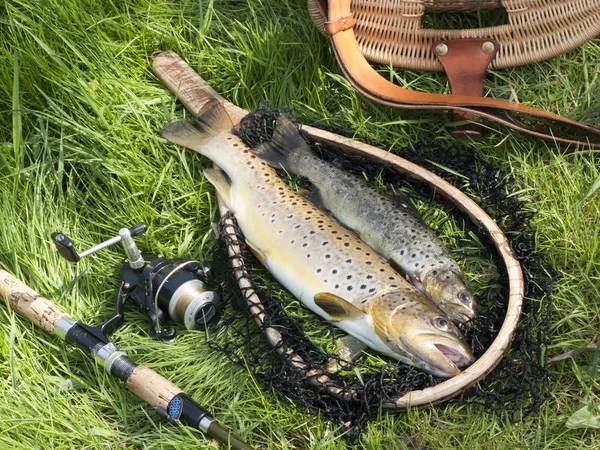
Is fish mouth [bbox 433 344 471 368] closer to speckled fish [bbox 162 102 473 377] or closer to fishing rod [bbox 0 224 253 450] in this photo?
speckled fish [bbox 162 102 473 377]

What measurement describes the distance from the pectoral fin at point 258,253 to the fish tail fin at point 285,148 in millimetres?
354

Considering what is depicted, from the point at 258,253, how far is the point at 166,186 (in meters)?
0.59

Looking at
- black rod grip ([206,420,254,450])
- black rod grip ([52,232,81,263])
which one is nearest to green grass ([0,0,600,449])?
black rod grip ([206,420,254,450])

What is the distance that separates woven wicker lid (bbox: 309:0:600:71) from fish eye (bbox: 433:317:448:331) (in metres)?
1.19

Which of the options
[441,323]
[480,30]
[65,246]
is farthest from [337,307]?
[480,30]

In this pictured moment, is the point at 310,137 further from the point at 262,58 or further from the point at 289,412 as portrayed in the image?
the point at 289,412

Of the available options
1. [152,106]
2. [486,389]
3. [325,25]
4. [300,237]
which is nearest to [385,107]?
[325,25]

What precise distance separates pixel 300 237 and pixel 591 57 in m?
1.44

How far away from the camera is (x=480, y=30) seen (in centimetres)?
313

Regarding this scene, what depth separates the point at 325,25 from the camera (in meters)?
3.15

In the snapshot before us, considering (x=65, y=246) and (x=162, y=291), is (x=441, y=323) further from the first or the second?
(x=65, y=246)

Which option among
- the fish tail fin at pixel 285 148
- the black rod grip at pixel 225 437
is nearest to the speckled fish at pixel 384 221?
the fish tail fin at pixel 285 148

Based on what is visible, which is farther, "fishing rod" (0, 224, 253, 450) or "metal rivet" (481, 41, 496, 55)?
"metal rivet" (481, 41, 496, 55)

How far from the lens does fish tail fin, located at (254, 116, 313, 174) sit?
3016 mm
